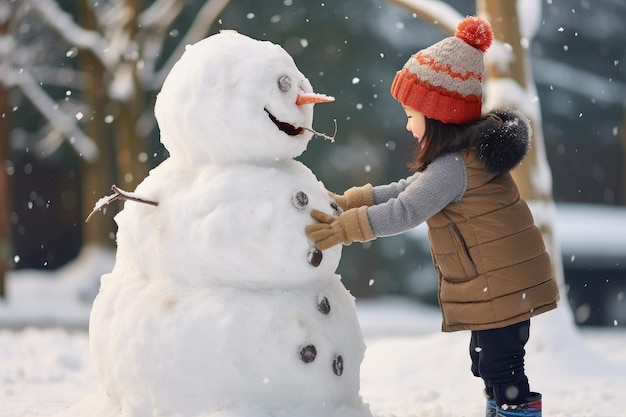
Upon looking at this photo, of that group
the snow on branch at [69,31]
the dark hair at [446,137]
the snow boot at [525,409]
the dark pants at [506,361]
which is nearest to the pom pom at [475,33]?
the dark hair at [446,137]

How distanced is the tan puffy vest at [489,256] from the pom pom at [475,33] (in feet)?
1.70

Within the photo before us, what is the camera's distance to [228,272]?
3.38m

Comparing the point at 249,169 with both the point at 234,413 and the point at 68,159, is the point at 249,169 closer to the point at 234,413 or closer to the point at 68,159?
the point at 234,413

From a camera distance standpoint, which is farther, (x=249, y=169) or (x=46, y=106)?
(x=46, y=106)

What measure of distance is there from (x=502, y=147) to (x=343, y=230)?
0.74m

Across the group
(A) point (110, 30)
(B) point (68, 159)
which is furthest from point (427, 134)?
(B) point (68, 159)

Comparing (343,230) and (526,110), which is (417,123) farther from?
(526,110)

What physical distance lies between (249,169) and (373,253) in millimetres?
9339

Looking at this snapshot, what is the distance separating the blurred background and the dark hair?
7844 mm

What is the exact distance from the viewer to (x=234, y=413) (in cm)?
327

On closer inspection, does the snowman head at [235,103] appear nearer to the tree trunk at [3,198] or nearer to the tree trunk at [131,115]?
the tree trunk at [3,198]

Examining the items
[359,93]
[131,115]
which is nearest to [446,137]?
[359,93]

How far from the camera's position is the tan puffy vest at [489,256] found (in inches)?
138

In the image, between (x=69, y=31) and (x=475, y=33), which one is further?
(x=69, y=31)
